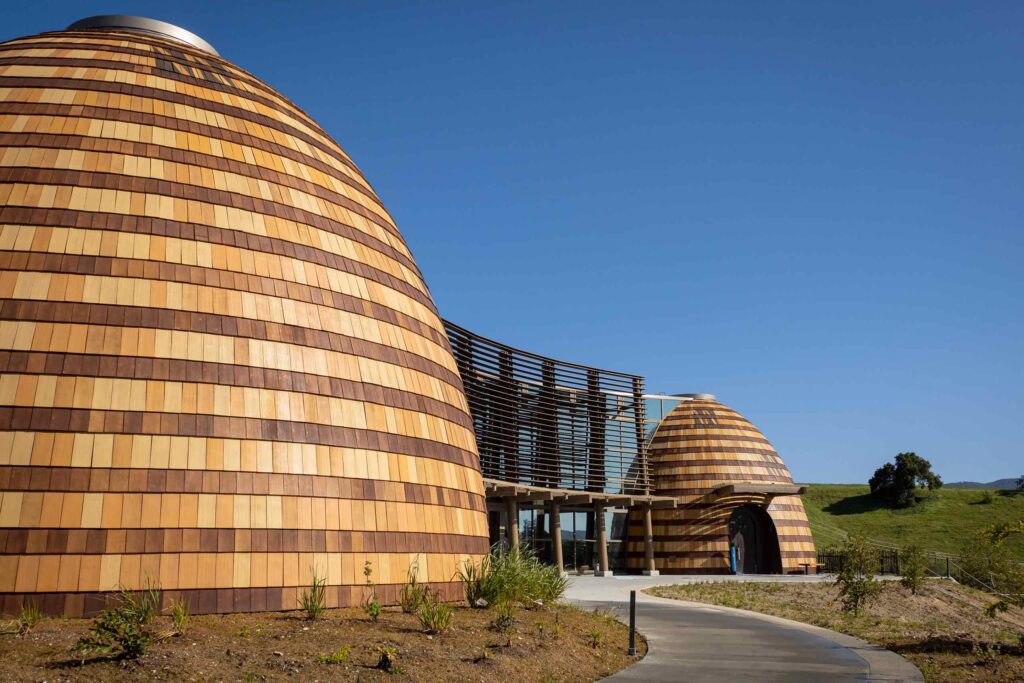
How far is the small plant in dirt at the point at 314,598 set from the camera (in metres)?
12.7

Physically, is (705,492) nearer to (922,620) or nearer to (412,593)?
(922,620)

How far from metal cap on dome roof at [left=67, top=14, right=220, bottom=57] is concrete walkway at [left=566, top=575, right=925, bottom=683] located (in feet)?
61.3

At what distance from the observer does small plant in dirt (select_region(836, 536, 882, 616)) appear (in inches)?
1096

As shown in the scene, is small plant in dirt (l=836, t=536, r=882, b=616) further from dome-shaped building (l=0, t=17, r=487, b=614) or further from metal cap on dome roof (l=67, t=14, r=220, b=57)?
metal cap on dome roof (l=67, t=14, r=220, b=57)

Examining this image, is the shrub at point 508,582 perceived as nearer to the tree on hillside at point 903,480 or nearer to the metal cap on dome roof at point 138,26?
the metal cap on dome roof at point 138,26

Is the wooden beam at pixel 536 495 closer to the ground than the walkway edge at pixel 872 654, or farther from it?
farther from it

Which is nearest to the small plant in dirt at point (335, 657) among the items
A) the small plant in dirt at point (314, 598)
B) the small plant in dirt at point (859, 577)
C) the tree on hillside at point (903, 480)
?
the small plant in dirt at point (314, 598)

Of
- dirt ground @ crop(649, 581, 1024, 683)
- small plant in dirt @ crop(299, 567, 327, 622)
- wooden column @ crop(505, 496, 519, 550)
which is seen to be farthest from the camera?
wooden column @ crop(505, 496, 519, 550)

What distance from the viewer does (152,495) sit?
1238 centimetres

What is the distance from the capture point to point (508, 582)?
1627 centimetres

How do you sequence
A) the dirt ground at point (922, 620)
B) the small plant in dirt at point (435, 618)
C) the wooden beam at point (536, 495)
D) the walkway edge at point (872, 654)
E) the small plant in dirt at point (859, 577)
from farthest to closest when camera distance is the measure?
the wooden beam at point (536, 495) < the small plant in dirt at point (859, 577) < the dirt ground at point (922, 620) < the walkway edge at point (872, 654) < the small plant in dirt at point (435, 618)

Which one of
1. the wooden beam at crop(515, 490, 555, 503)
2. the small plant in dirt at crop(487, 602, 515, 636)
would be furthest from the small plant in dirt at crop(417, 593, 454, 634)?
the wooden beam at crop(515, 490, 555, 503)

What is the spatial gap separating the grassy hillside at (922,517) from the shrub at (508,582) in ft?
195

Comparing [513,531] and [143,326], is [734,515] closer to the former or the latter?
[513,531]
